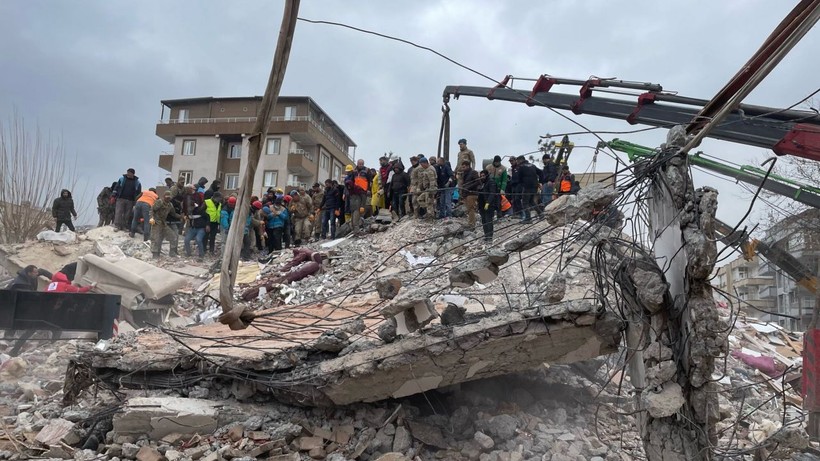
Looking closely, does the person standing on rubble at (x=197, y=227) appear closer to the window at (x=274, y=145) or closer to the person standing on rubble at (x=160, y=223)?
the person standing on rubble at (x=160, y=223)

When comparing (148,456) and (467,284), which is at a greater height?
(467,284)

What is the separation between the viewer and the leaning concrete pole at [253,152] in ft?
8.68

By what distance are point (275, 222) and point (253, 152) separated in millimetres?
12055

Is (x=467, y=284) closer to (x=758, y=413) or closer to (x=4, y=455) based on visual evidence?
(x=4, y=455)

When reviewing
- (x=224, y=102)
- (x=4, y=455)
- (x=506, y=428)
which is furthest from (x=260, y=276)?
(x=224, y=102)

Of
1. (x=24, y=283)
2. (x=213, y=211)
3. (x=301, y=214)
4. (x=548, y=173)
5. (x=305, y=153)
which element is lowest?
(x=24, y=283)

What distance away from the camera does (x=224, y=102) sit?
120ft

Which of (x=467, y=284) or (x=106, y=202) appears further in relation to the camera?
(x=106, y=202)

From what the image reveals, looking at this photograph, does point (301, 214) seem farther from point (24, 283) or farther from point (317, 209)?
point (24, 283)

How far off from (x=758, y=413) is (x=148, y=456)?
276 inches

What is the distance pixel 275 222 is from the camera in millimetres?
14648

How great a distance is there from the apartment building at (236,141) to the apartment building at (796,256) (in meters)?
29.7

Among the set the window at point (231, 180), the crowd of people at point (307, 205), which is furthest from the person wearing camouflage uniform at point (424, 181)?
the window at point (231, 180)

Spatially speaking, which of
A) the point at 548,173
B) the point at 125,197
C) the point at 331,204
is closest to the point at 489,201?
the point at 548,173
